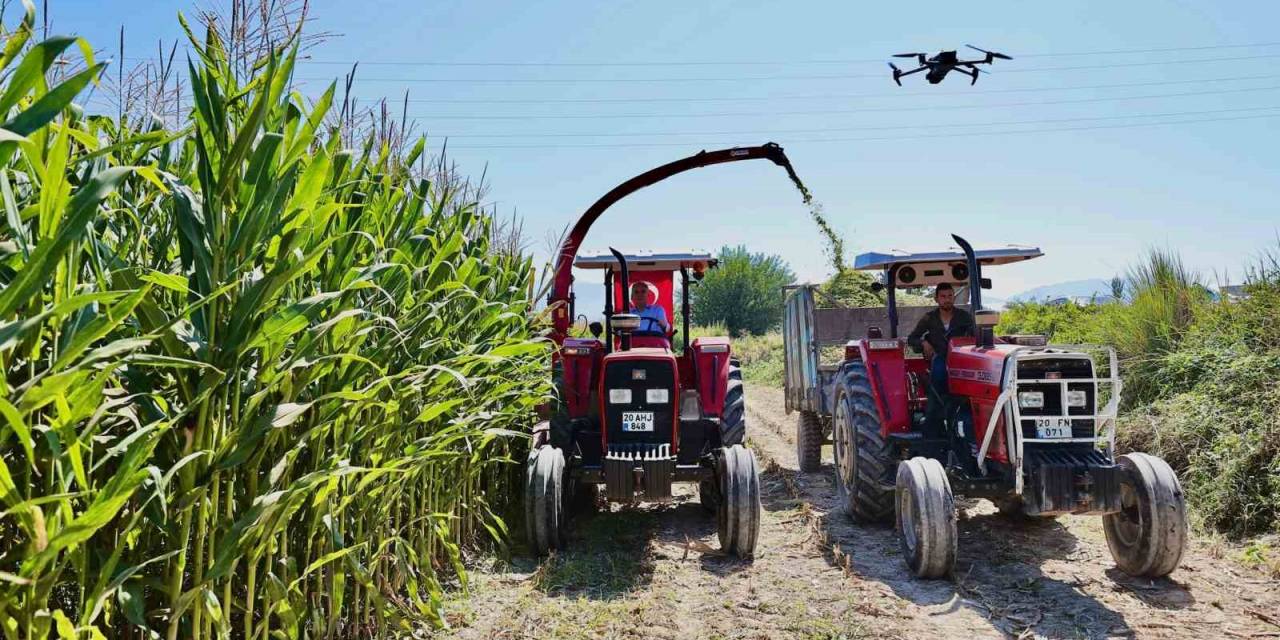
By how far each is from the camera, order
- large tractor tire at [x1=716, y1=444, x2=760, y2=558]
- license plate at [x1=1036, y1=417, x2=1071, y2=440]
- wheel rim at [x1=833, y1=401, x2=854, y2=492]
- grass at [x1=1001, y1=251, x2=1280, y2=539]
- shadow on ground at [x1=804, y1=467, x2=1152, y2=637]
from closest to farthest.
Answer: shadow on ground at [x1=804, y1=467, x2=1152, y2=637]
license plate at [x1=1036, y1=417, x2=1071, y2=440]
large tractor tire at [x1=716, y1=444, x2=760, y2=558]
grass at [x1=1001, y1=251, x2=1280, y2=539]
wheel rim at [x1=833, y1=401, x2=854, y2=492]

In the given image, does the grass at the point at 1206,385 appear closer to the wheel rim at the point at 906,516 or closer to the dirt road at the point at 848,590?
the dirt road at the point at 848,590

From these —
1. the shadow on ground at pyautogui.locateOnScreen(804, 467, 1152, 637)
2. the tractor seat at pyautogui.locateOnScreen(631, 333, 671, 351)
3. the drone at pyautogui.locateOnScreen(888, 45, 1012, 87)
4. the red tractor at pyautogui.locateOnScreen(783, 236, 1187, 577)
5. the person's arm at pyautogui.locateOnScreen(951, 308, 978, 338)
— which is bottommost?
the shadow on ground at pyautogui.locateOnScreen(804, 467, 1152, 637)

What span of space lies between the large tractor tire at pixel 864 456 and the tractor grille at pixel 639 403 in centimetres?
133

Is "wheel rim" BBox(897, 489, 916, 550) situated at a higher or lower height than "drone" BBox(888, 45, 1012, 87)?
lower

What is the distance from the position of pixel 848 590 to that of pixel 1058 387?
163 cm

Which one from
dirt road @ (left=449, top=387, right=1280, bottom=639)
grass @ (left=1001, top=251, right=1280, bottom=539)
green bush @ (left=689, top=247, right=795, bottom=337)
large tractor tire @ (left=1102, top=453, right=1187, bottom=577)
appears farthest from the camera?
green bush @ (left=689, top=247, right=795, bottom=337)

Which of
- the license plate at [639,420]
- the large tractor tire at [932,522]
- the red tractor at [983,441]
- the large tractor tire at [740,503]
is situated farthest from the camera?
the license plate at [639,420]

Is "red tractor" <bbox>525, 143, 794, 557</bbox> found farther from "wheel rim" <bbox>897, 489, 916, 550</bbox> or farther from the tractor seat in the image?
"wheel rim" <bbox>897, 489, 916, 550</bbox>

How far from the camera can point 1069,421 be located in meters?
4.73

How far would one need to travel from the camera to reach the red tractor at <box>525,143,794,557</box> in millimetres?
5047

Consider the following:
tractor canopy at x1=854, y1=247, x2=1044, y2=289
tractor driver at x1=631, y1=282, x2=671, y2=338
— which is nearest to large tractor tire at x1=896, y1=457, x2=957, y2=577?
tractor canopy at x1=854, y1=247, x2=1044, y2=289

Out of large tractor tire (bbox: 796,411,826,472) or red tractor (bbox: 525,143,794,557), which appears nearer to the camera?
red tractor (bbox: 525,143,794,557)

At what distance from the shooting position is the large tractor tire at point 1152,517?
4.35 meters

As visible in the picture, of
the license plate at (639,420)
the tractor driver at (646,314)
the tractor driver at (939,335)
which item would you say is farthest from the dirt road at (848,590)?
the tractor driver at (646,314)
